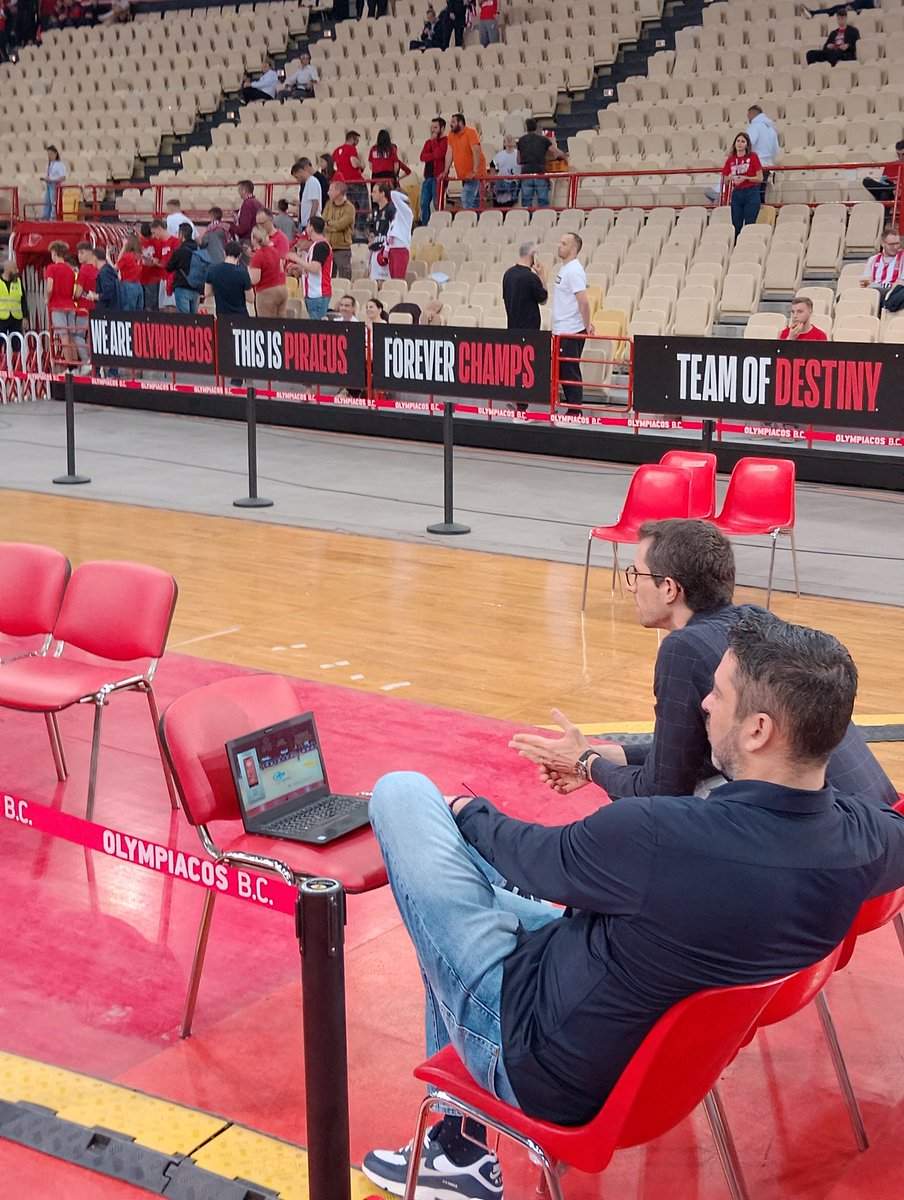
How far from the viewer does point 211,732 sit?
12.4 ft

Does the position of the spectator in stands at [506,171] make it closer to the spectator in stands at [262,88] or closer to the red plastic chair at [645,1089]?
the spectator in stands at [262,88]

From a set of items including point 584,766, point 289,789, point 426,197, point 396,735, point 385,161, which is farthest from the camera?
point 426,197

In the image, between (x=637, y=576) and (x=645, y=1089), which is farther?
(x=637, y=576)

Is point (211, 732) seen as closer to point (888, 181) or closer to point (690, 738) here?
point (690, 738)

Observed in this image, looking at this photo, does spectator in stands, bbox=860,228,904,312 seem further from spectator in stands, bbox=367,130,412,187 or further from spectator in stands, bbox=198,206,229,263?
spectator in stands, bbox=198,206,229,263

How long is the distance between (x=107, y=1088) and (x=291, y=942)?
0.88 m

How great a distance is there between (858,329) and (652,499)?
4.99 metres

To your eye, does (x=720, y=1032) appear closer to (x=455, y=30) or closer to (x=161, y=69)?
(x=455, y=30)

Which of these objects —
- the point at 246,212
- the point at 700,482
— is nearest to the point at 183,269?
the point at 246,212

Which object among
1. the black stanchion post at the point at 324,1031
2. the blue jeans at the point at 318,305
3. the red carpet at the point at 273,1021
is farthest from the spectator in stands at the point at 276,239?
the black stanchion post at the point at 324,1031

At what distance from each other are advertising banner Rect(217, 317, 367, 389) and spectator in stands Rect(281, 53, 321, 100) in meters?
12.4

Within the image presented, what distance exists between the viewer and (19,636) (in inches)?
219

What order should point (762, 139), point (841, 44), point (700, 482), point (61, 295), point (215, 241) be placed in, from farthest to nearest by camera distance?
point (841, 44)
point (61, 295)
point (215, 241)
point (762, 139)
point (700, 482)

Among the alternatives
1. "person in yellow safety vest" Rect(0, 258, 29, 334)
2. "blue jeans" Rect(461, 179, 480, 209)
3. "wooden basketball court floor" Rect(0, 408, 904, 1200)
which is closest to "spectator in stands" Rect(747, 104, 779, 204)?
"blue jeans" Rect(461, 179, 480, 209)
